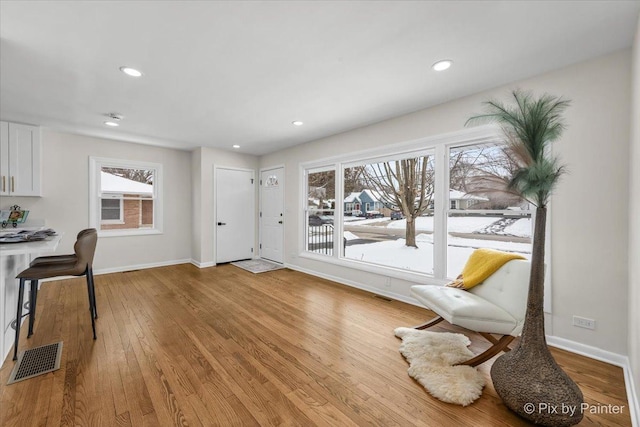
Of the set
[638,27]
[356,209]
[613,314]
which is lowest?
[613,314]

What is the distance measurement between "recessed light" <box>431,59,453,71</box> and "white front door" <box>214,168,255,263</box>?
446 centimetres

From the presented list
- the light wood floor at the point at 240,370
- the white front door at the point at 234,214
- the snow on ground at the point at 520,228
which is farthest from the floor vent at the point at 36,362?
the snow on ground at the point at 520,228

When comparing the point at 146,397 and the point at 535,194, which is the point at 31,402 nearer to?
the point at 146,397

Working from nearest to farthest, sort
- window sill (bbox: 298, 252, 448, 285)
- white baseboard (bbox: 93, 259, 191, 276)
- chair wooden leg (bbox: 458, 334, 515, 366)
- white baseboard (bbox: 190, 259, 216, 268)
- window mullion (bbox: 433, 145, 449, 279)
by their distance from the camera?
chair wooden leg (bbox: 458, 334, 515, 366) → window mullion (bbox: 433, 145, 449, 279) → window sill (bbox: 298, 252, 448, 285) → white baseboard (bbox: 93, 259, 191, 276) → white baseboard (bbox: 190, 259, 216, 268)

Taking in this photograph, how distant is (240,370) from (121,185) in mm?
4617

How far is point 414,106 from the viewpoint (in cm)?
316

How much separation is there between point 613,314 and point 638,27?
2056mm

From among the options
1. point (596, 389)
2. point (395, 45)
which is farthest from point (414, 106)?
point (596, 389)

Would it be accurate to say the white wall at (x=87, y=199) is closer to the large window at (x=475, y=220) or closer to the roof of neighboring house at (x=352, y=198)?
the roof of neighboring house at (x=352, y=198)

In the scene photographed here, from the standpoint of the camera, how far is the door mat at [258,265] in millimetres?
5094

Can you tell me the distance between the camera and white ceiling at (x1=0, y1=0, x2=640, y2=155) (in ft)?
5.50

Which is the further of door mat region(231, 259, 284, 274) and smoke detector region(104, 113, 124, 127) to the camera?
door mat region(231, 259, 284, 274)

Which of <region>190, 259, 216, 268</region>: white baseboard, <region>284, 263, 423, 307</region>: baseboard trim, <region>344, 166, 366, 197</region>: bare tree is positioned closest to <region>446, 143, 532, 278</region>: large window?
<region>284, 263, 423, 307</region>: baseboard trim

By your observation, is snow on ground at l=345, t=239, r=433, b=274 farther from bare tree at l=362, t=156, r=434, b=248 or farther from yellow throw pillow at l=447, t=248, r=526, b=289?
yellow throw pillow at l=447, t=248, r=526, b=289
